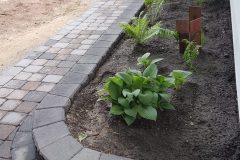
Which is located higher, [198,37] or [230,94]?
[198,37]

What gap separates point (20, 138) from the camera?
304 centimetres

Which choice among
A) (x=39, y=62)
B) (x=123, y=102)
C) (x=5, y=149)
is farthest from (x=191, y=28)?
(x=5, y=149)

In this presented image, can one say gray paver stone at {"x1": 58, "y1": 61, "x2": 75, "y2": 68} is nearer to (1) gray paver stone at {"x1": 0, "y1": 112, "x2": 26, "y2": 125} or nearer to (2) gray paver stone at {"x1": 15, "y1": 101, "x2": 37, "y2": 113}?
(2) gray paver stone at {"x1": 15, "y1": 101, "x2": 37, "y2": 113}

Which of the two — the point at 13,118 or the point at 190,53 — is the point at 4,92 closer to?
the point at 13,118

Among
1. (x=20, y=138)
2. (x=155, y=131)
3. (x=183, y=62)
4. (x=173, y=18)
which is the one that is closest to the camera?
(x=155, y=131)

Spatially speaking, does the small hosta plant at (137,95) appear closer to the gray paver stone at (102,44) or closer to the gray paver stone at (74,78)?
the gray paver stone at (74,78)

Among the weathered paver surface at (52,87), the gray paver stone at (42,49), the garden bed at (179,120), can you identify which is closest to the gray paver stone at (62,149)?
the weathered paver surface at (52,87)

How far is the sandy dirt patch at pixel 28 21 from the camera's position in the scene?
16.7 ft

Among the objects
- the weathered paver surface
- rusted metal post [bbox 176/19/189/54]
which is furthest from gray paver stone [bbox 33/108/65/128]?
rusted metal post [bbox 176/19/189/54]

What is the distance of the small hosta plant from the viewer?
282 cm

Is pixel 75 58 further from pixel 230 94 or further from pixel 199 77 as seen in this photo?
pixel 230 94

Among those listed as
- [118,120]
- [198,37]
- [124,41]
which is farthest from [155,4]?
[118,120]

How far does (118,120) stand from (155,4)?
290 centimetres

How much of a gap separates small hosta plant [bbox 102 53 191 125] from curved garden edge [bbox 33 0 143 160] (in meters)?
0.43
